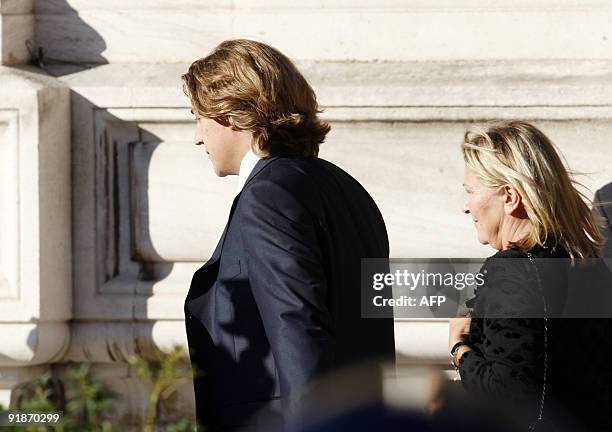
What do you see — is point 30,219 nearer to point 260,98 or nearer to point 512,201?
point 260,98

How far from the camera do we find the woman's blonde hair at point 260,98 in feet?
10.6

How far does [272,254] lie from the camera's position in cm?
292

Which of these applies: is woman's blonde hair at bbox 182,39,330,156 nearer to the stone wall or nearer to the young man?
the young man

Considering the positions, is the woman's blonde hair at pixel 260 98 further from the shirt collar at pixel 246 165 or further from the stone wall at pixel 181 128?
the stone wall at pixel 181 128

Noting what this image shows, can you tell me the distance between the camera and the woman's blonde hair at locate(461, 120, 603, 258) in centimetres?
309

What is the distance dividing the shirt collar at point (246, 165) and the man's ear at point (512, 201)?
2.09 ft

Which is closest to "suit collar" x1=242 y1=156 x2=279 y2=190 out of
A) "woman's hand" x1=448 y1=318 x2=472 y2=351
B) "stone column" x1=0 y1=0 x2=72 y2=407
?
"woman's hand" x1=448 y1=318 x2=472 y2=351

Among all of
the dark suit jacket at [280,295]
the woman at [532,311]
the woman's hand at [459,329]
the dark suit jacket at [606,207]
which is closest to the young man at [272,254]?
the dark suit jacket at [280,295]

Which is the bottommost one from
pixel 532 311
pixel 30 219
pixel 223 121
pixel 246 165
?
pixel 30 219

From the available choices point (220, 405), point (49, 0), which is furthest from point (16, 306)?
point (220, 405)

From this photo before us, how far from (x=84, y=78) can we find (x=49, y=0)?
0.44m

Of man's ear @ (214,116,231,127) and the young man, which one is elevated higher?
man's ear @ (214,116,231,127)

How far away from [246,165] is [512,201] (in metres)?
0.68

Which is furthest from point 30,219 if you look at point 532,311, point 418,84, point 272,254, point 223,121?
point 532,311
